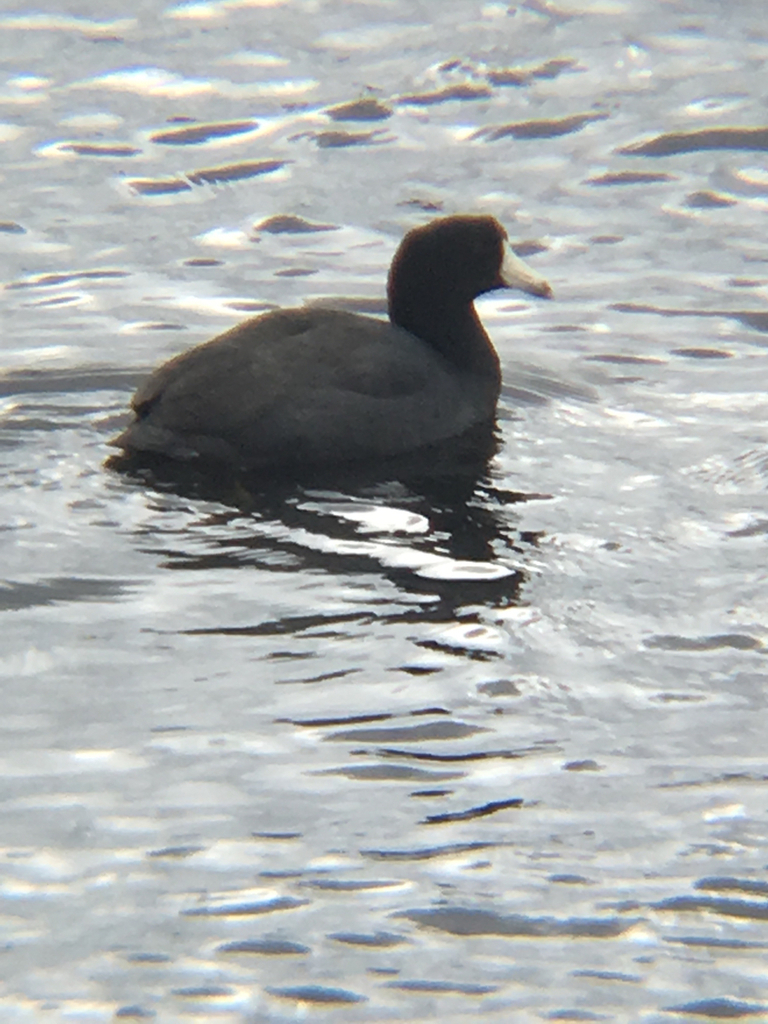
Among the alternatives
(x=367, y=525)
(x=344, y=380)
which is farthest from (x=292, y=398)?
(x=367, y=525)

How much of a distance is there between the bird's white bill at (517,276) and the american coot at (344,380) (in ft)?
0.34

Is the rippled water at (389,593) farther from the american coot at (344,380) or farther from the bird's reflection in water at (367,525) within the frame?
the american coot at (344,380)

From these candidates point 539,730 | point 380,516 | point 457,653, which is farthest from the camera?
point 380,516

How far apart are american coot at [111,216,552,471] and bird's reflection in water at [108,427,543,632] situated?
10 centimetres

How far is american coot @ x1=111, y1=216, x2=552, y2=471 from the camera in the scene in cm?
703

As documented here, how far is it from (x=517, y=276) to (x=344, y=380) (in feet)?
4.37

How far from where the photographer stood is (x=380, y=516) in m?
6.81

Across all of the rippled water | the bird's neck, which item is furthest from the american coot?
the rippled water

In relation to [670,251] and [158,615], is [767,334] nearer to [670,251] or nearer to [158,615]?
[670,251]

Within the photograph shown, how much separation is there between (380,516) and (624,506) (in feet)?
2.76

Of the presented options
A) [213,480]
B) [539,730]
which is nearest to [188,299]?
[213,480]

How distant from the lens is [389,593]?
20.0 feet

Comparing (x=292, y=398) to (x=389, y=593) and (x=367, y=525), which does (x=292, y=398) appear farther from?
(x=389, y=593)

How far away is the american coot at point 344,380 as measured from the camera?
23.1ft
